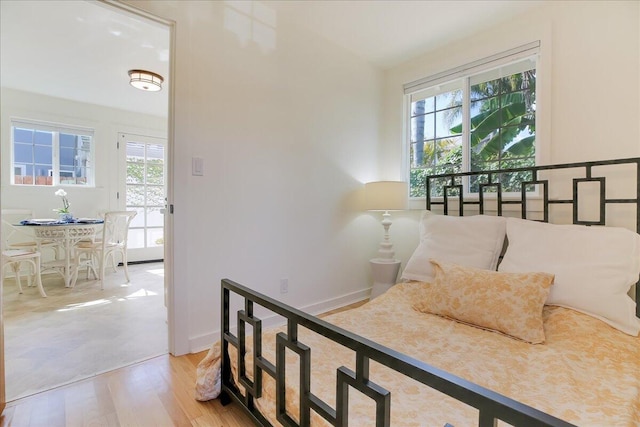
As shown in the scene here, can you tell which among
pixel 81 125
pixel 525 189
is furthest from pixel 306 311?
pixel 81 125

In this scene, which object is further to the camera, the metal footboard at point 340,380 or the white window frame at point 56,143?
the white window frame at point 56,143

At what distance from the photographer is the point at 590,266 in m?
1.46

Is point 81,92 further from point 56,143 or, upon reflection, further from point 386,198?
point 386,198

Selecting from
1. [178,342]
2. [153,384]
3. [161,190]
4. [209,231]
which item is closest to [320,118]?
[209,231]

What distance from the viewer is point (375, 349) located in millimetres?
724

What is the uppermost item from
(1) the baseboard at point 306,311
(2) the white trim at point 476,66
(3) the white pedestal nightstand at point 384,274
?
(2) the white trim at point 476,66

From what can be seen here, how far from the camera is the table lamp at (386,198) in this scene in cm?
267

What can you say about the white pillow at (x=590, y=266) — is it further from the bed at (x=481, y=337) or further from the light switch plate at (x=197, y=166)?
the light switch plate at (x=197, y=166)

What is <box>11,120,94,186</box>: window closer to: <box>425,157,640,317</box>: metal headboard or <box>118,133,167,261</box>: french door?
<box>118,133,167,261</box>: french door

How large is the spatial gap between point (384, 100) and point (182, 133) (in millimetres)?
2220

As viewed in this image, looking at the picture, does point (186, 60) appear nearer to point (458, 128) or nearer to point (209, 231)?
point (209, 231)

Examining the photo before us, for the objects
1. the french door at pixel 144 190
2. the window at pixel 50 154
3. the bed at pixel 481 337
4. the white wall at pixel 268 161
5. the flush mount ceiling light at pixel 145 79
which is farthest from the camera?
the french door at pixel 144 190

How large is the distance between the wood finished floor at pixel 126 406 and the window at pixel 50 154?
3.84 meters

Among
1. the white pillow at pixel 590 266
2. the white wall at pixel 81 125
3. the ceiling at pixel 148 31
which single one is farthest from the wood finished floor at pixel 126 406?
the white wall at pixel 81 125
